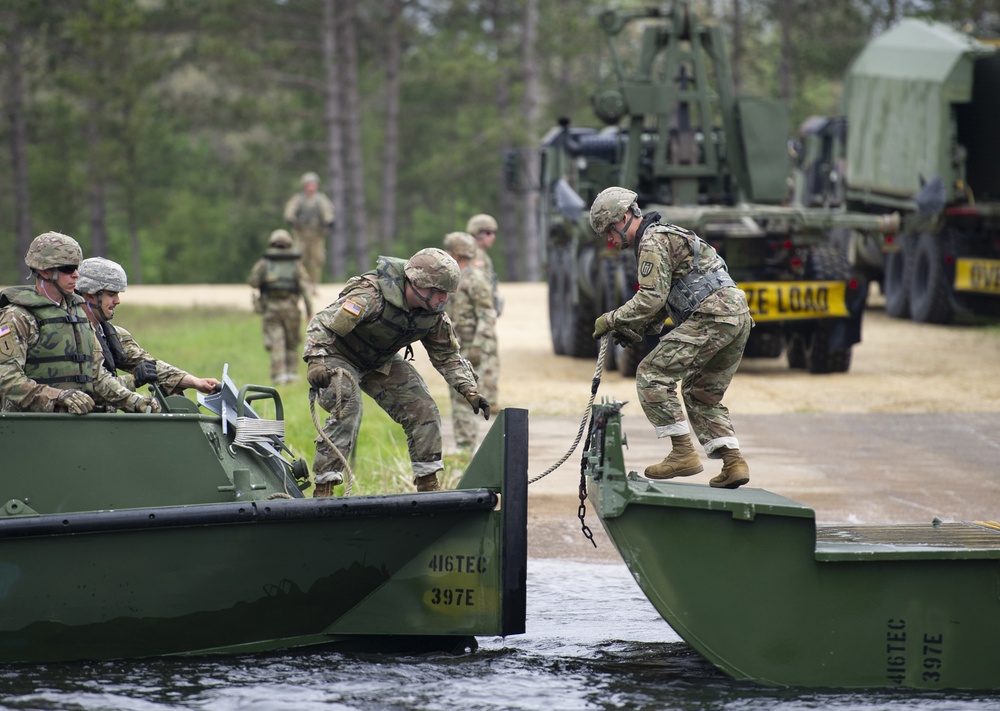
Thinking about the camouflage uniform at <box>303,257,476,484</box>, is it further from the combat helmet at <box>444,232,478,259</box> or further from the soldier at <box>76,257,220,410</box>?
the combat helmet at <box>444,232,478,259</box>

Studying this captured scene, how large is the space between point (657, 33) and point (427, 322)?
9.74 m

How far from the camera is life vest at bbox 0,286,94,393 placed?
6.65 metres

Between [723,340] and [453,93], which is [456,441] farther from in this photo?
[453,93]

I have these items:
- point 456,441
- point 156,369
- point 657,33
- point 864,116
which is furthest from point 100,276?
point 864,116

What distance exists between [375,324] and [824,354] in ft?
29.1

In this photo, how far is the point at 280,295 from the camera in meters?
14.3

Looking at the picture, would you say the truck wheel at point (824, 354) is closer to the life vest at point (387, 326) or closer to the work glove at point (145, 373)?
the life vest at point (387, 326)

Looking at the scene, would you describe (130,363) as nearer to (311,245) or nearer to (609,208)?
(609,208)

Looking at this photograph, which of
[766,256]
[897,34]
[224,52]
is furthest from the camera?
[224,52]


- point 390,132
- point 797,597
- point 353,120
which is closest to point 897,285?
point 797,597

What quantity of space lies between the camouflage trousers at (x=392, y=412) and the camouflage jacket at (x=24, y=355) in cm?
115

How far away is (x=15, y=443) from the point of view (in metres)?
6.20

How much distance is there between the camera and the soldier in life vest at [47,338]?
6.47 m

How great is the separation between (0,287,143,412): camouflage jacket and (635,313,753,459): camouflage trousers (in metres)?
2.55
